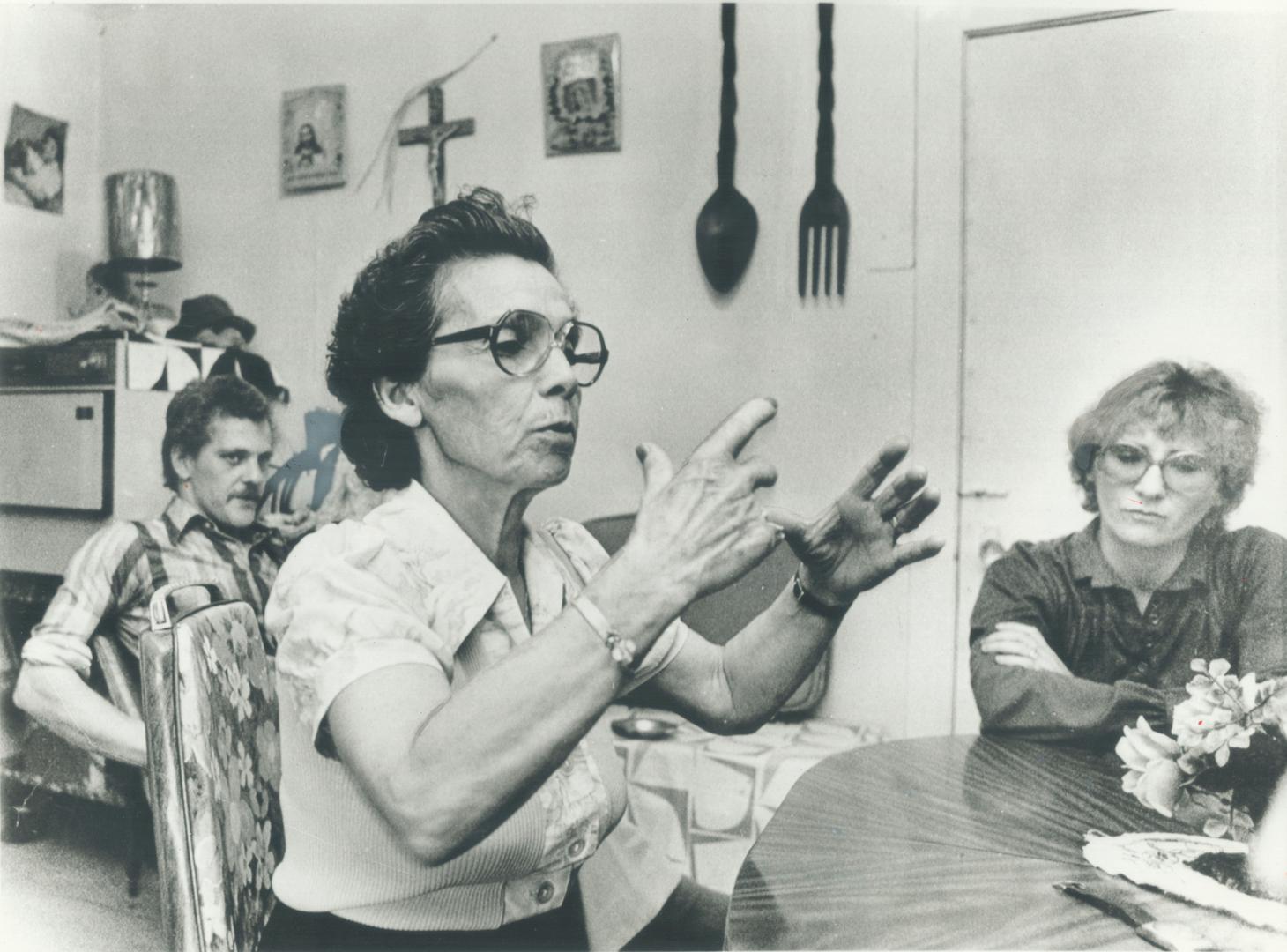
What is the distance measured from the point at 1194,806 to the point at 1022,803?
0.17 metres

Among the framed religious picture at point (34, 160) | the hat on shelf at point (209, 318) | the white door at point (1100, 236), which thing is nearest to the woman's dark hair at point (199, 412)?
the hat on shelf at point (209, 318)

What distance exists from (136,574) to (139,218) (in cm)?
63

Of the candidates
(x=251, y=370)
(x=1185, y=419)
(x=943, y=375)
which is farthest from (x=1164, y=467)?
(x=251, y=370)

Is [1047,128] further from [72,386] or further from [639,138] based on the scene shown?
[72,386]

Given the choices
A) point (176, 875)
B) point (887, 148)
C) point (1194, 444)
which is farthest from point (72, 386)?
point (1194, 444)

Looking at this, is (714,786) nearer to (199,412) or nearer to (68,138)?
(199,412)

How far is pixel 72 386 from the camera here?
5.03 ft

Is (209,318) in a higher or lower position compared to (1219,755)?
higher

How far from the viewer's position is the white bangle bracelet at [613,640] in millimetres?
679

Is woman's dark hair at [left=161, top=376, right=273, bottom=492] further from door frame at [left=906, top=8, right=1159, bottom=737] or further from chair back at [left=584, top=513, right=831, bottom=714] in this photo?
door frame at [left=906, top=8, right=1159, bottom=737]

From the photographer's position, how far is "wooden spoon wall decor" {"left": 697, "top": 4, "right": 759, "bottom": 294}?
1673 millimetres

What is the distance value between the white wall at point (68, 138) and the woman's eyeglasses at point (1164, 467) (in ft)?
5.59

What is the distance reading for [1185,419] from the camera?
139cm

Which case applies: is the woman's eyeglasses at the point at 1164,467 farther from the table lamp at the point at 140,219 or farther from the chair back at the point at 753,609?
the table lamp at the point at 140,219
